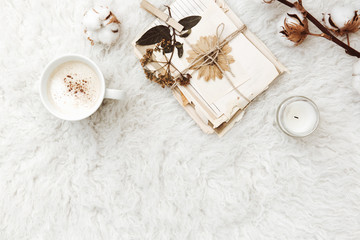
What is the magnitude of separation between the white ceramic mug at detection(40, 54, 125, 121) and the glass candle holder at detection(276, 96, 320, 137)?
35 centimetres

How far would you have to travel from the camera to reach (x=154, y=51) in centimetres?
68

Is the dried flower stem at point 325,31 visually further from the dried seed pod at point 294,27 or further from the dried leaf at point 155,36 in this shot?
the dried leaf at point 155,36

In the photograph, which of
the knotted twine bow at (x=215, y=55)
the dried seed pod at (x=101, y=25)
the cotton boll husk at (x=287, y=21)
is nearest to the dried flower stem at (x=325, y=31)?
the cotton boll husk at (x=287, y=21)

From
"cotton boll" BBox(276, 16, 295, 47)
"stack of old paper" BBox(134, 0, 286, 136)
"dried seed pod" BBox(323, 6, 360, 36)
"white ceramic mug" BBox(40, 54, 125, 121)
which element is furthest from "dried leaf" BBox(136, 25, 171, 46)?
"dried seed pod" BBox(323, 6, 360, 36)

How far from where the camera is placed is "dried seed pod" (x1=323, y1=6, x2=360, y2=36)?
626mm

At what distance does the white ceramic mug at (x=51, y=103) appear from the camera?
62 cm

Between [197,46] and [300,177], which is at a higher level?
[197,46]

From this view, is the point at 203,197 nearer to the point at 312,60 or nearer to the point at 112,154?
the point at 112,154

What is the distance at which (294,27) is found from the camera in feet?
2.08

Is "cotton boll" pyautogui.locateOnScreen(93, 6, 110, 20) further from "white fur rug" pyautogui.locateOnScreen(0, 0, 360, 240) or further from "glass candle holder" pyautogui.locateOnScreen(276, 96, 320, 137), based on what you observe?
"glass candle holder" pyautogui.locateOnScreen(276, 96, 320, 137)

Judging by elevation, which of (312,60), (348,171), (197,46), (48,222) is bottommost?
(348,171)

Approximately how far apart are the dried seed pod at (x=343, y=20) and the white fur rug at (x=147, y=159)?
9 cm

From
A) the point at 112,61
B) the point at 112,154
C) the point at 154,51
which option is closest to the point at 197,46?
the point at 154,51

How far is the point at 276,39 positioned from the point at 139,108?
1.15 ft
